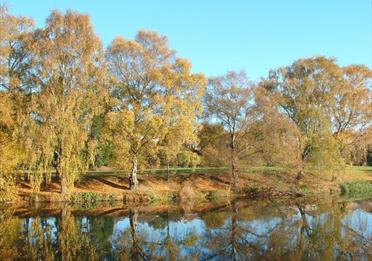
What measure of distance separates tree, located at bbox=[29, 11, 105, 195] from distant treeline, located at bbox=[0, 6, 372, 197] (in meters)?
0.07

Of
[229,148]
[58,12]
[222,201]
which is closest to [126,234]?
[222,201]

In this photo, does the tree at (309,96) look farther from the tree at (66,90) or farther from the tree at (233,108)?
the tree at (66,90)

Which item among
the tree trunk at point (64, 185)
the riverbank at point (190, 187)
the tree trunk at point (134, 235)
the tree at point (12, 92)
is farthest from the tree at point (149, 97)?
the tree trunk at point (134, 235)

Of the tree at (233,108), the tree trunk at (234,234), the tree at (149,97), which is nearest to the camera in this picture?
the tree trunk at (234,234)

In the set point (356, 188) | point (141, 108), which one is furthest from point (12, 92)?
point (356, 188)

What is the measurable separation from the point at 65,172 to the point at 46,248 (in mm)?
14215

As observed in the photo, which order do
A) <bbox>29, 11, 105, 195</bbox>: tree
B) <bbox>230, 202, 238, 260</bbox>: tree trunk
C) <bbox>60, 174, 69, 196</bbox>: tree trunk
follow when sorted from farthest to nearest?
1. <bbox>60, 174, 69, 196</bbox>: tree trunk
2. <bbox>29, 11, 105, 195</bbox>: tree
3. <bbox>230, 202, 238, 260</bbox>: tree trunk

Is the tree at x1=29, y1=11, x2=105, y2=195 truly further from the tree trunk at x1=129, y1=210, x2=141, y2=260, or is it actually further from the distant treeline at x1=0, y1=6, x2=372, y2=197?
the tree trunk at x1=129, y1=210, x2=141, y2=260

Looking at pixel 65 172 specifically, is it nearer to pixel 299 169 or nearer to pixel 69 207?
pixel 69 207

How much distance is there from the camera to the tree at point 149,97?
32.9 meters

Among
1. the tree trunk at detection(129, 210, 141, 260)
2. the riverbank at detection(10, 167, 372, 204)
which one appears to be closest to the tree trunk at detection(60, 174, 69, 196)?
the riverbank at detection(10, 167, 372, 204)

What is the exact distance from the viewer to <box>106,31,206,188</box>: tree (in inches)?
1294

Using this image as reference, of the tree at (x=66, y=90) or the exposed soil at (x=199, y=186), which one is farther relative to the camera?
the exposed soil at (x=199, y=186)

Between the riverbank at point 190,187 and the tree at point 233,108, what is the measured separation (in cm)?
230
